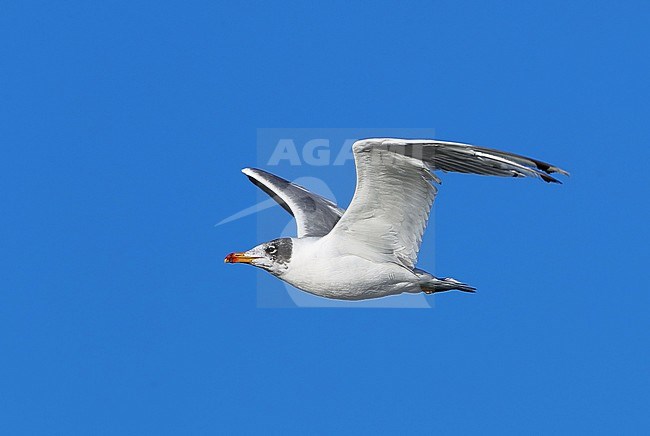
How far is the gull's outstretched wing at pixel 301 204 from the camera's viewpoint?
14352 millimetres

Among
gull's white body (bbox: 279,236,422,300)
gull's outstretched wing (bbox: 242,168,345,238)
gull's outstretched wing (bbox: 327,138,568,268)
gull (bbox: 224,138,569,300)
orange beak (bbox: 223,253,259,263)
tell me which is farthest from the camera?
gull's outstretched wing (bbox: 242,168,345,238)

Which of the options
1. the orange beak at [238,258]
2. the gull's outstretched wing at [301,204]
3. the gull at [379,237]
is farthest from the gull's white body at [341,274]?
the gull's outstretched wing at [301,204]

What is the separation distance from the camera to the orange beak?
42.9 ft

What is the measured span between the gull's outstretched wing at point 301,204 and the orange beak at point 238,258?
110 centimetres

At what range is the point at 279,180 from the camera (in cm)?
1570

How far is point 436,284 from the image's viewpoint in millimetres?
12992

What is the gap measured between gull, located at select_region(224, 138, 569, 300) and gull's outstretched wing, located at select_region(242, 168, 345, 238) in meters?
0.59

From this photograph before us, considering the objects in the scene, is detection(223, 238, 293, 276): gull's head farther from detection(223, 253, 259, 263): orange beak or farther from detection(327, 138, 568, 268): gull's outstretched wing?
detection(327, 138, 568, 268): gull's outstretched wing

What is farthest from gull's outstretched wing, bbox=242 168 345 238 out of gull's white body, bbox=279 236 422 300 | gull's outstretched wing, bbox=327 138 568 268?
gull's outstretched wing, bbox=327 138 568 268

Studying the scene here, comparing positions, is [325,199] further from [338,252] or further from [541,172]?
[541,172]

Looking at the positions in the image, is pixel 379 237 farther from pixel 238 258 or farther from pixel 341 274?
pixel 238 258

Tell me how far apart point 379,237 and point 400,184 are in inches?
30.5

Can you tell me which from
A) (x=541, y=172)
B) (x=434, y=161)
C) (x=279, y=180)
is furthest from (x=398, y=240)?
(x=279, y=180)

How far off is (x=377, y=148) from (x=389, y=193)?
0.78m
